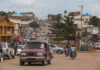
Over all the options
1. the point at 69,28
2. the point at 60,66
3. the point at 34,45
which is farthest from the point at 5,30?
the point at 60,66

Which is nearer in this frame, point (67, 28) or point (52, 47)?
point (52, 47)

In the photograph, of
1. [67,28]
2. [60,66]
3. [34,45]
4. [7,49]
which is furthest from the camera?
[67,28]

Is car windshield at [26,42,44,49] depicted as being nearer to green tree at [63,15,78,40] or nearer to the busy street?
the busy street

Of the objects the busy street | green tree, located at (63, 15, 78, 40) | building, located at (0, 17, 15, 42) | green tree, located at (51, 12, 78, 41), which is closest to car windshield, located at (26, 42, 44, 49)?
the busy street

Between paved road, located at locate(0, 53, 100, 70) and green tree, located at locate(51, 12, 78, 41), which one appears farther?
green tree, located at locate(51, 12, 78, 41)

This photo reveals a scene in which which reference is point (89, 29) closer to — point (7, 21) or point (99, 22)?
point (99, 22)

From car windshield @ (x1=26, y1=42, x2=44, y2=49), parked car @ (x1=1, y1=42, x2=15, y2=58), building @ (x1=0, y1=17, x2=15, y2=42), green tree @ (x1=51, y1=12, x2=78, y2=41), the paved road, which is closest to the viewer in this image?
the paved road

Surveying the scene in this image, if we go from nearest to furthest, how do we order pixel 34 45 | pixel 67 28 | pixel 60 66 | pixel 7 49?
1. pixel 60 66
2. pixel 34 45
3. pixel 7 49
4. pixel 67 28

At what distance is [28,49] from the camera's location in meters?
23.0

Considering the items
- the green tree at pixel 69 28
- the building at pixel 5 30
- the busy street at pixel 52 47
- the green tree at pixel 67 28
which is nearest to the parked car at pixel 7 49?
the busy street at pixel 52 47

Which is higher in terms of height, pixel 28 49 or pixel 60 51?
pixel 28 49

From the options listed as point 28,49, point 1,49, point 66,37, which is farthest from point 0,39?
point 28,49

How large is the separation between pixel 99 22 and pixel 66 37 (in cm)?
5552

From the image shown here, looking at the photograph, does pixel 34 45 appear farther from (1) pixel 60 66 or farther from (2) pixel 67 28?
(2) pixel 67 28
